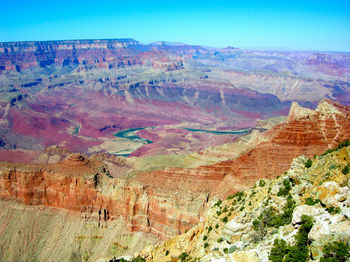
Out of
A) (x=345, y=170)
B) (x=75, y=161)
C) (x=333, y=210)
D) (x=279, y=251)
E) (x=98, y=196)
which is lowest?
(x=98, y=196)

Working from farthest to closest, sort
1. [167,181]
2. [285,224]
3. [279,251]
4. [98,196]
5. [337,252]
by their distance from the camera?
[98,196] → [167,181] → [285,224] → [279,251] → [337,252]

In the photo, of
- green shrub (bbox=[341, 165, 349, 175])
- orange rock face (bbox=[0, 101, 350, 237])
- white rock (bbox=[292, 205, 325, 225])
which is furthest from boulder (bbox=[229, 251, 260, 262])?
orange rock face (bbox=[0, 101, 350, 237])

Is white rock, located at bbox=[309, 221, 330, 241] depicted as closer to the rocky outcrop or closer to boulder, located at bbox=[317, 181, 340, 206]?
boulder, located at bbox=[317, 181, 340, 206]

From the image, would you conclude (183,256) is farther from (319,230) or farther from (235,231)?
(319,230)

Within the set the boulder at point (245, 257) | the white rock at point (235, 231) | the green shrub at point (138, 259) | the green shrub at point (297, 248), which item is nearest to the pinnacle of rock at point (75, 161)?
the green shrub at point (138, 259)

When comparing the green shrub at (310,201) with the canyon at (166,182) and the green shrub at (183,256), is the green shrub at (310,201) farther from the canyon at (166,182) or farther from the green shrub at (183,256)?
the canyon at (166,182)

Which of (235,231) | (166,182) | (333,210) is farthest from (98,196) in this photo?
(333,210)

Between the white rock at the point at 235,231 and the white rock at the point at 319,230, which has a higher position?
the white rock at the point at 319,230

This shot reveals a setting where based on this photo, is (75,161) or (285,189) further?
(75,161)
